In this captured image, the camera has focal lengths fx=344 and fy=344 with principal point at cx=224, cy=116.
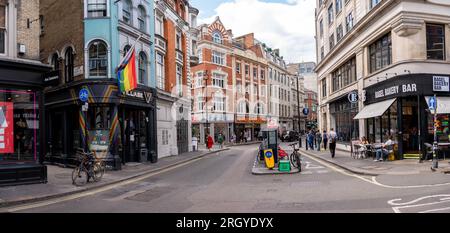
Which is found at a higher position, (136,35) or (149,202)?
(136,35)

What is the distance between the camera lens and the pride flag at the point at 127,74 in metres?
17.6

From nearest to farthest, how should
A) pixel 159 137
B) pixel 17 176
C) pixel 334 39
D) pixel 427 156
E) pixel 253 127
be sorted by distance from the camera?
pixel 17 176
pixel 427 156
pixel 159 137
pixel 334 39
pixel 253 127

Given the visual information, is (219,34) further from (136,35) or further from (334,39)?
(136,35)

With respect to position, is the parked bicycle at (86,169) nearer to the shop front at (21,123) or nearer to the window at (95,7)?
the shop front at (21,123)

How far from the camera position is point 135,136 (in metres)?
21.8

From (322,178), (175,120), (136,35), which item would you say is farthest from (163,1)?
(322,178)

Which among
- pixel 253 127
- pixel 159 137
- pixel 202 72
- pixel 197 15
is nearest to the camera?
pixel 159 137

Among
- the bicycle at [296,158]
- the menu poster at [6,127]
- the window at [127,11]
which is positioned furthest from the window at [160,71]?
the menu poster at [6,127]

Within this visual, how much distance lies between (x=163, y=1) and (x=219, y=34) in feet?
83.9

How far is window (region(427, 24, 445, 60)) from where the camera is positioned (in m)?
18.3

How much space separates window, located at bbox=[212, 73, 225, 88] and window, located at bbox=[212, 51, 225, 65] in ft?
6.28

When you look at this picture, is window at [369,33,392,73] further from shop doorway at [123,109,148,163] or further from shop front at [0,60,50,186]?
shop front at [0,60,50,186]

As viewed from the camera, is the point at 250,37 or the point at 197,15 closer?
the point at 197,15

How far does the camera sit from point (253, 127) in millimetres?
58719
